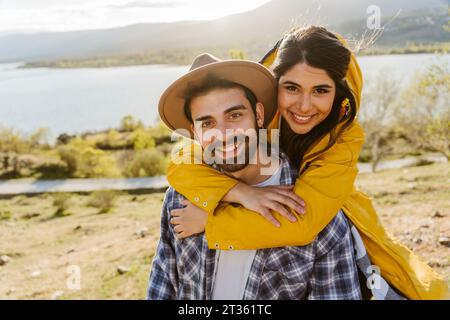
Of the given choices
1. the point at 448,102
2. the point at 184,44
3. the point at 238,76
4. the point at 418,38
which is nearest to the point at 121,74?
the point at 184,44

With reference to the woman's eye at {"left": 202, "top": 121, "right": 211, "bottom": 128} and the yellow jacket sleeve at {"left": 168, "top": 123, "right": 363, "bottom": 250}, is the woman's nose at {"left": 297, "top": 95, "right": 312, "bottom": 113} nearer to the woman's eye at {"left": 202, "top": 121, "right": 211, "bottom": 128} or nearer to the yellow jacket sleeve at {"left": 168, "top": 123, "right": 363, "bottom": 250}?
the yellow jacket sleeve at {"left": 168, "top": 123, "right": 363, "bottom": 250}

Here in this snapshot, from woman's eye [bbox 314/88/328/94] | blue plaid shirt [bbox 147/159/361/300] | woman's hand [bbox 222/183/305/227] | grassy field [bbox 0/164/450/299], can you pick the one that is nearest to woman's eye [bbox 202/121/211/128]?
woman's hand [bbox 222/183/305/227]

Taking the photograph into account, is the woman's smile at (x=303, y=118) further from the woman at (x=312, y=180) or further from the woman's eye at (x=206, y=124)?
the woman's eye at (x=206, y=124)

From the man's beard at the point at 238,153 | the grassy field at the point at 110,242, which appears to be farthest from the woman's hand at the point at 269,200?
the grassy field at the point at 110,242

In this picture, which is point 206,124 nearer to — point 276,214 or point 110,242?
point 276,214

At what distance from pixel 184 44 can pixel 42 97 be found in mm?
50087

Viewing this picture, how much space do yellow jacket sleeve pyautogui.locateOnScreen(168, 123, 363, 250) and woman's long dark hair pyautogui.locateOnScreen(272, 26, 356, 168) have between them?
11 centimetres

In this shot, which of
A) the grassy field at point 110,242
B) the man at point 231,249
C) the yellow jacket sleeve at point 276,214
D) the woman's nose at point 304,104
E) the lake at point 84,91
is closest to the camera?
the yellow jacket sleeve at point 276,214

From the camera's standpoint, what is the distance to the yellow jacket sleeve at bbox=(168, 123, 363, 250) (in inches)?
82.5

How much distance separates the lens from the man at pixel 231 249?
2209mm

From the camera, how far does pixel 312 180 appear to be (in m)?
2.22

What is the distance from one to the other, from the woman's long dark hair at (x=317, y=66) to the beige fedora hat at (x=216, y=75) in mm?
156

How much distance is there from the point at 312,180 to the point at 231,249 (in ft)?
1.77
